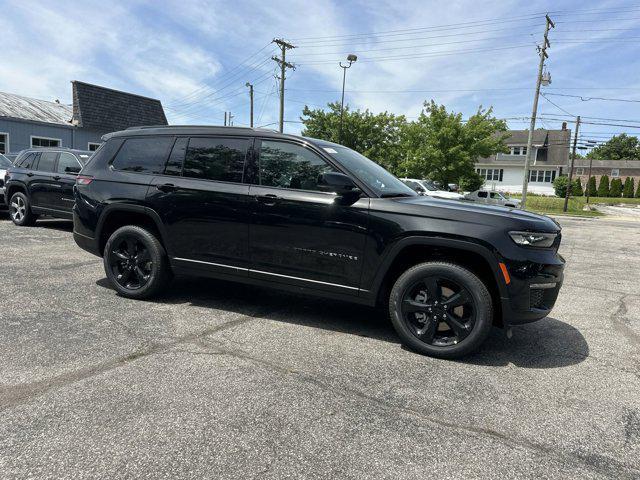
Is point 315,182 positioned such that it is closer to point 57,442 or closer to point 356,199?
point 356,199

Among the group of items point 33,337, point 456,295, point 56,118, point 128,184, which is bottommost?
point 33,337

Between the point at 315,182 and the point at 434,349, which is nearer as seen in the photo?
the point at 434,349

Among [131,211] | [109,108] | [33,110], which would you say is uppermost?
[109,108]

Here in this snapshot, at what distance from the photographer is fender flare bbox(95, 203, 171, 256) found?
4.81 meters

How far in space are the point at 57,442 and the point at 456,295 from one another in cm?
289

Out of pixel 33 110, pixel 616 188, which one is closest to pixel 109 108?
pixel 33 110

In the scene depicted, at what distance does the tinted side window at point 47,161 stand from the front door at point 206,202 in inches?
265

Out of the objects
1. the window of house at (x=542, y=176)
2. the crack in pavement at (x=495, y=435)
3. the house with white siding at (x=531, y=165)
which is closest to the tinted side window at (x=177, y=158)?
the crack in pavement at (x=495, y=435)

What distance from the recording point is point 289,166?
4348 mm

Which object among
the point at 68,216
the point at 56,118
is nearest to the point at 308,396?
the point at 68,216

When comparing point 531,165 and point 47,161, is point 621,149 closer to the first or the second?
point 531,165

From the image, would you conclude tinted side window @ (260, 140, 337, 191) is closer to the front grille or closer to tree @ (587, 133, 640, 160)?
the front grille

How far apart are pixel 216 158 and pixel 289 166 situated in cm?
84

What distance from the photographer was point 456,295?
3.72 meters
